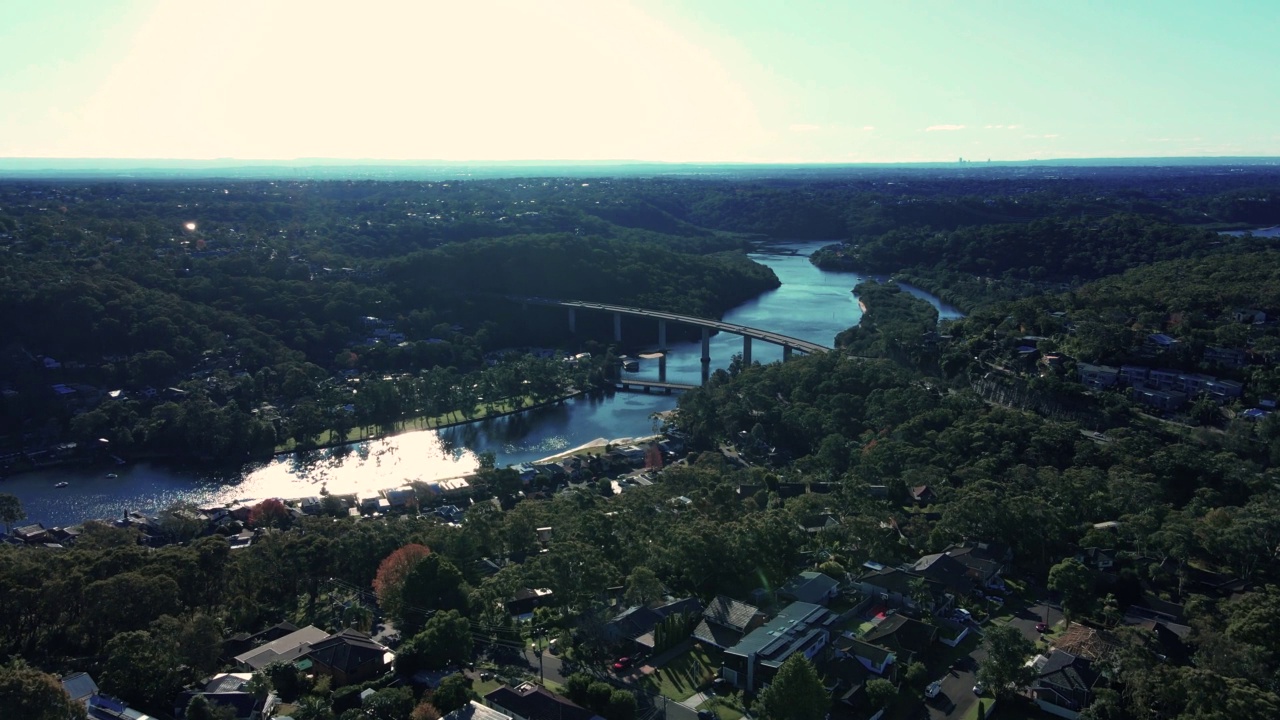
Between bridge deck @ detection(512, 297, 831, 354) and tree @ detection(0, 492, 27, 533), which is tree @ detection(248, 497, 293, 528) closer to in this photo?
tree @ detection(0, 492, 27, 533)

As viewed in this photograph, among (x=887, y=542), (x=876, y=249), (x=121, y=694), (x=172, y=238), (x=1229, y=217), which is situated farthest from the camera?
(x=1229, y=217)

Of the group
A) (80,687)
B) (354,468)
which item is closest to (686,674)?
(80,687)

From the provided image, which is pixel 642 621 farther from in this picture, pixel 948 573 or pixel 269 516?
pixel 269 516

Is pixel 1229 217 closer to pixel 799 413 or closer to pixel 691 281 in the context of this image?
pixel 691 281

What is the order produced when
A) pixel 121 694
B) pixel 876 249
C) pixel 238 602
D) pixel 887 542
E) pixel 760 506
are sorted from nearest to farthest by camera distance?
pixel 121 694, pixel 238 602, pixel 887 542, pixel 760 506, pixel 876 249

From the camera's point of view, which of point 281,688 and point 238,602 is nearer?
point 281,688

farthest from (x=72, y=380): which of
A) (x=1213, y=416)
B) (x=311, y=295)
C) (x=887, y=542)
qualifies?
(x=1213, y=416)

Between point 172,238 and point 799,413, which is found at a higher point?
point 172,238
